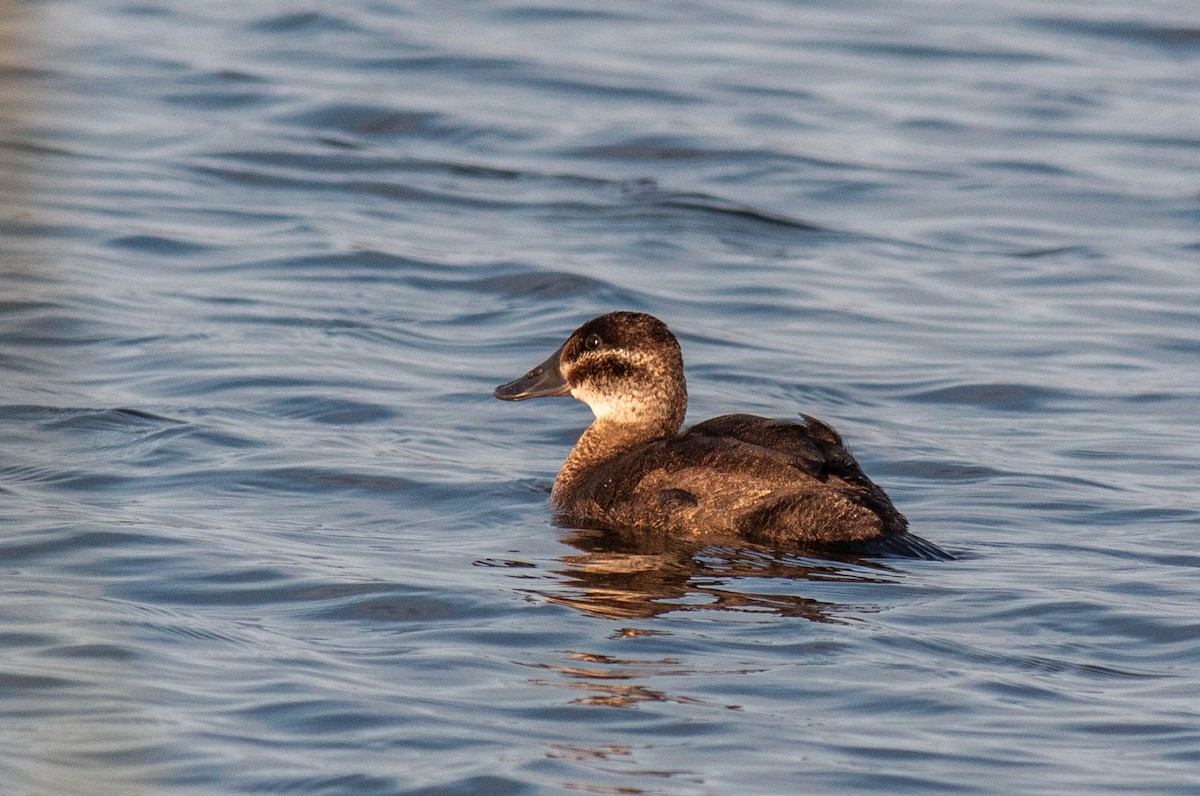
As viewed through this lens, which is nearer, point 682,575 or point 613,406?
point 682,575

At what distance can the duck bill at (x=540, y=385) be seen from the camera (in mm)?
8211

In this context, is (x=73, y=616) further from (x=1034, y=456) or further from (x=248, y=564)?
(x=1034, y=456)

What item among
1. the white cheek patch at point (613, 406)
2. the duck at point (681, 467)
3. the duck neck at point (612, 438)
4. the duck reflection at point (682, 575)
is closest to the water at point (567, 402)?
the duck reflection at point (682, 575)

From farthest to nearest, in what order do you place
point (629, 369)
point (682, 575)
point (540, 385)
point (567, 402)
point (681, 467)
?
point (567, 402)
point (540, 385)
point (629, 369)
point (681, 467)
point (682, 575)

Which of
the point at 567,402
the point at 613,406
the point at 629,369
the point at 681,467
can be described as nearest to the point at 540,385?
the point at 613,406

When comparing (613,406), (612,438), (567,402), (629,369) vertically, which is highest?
(629,369)

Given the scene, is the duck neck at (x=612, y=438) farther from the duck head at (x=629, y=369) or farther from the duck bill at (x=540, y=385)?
the duck bill at (x=540, y=385)

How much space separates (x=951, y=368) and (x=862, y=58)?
8.76m

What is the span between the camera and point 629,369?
792 cm

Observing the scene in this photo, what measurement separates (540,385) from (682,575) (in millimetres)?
1869

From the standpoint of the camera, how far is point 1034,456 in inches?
342

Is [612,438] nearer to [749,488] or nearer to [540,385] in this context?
[540,385]

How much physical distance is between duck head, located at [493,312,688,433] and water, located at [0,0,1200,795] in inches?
21.3

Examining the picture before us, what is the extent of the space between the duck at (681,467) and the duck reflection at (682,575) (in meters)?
0.09
